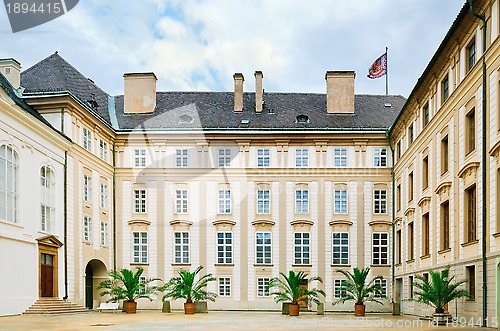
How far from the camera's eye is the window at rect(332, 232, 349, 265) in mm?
41344

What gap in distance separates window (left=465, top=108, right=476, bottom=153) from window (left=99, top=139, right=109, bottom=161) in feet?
71.5

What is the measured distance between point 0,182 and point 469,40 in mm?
18674

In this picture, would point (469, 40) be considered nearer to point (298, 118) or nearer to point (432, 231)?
point (432, 231)

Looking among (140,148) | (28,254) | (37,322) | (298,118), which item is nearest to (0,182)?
(28,254)

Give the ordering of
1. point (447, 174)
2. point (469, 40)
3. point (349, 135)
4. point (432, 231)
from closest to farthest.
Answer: point (469, 40) → point (447, 174) → point (432, 231) → point (349, 135)

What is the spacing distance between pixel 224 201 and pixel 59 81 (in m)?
12.0

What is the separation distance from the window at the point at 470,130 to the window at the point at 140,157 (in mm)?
22438

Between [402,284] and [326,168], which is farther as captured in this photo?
[326,168]

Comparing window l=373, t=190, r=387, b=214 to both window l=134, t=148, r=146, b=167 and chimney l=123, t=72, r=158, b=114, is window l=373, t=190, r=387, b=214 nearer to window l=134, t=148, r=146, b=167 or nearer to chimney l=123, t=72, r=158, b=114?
window l=134, t=148, r=146, b=167

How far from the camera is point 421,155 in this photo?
1247 inches

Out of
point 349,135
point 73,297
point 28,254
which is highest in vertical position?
point 349,135

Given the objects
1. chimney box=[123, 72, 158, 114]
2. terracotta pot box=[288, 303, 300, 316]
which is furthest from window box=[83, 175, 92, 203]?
terracotta pot box=[288, 303, 300, 316]

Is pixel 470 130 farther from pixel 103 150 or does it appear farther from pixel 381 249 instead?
pixel 103 150

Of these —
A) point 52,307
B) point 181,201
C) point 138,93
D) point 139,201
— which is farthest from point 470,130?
point 138,93
